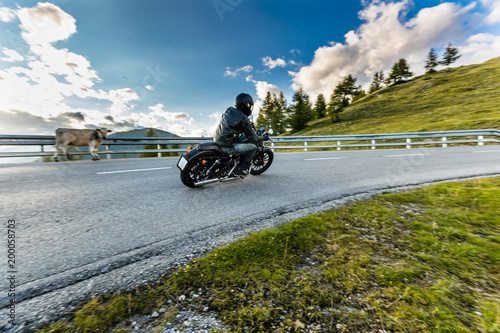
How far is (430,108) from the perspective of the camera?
49344 millimetres

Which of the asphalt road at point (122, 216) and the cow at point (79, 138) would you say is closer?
the asphalt road at point (122, 216)

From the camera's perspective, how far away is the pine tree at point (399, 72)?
→ 87750 millimetres

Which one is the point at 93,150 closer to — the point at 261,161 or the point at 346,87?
the point at 261,161

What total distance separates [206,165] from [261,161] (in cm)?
174

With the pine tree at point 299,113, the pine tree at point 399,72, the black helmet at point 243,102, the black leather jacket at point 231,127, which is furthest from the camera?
the pine tree at point 399,72

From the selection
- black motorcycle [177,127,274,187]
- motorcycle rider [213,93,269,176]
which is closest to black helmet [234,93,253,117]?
motorcycle rider [213,93,269,176]

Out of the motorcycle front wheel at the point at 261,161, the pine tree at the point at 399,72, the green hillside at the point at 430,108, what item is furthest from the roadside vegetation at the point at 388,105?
the motorcycle front wheel at the point at 261,161

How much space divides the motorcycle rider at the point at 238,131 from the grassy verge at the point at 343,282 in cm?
273

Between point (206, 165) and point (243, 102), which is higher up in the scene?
point (243, 102)

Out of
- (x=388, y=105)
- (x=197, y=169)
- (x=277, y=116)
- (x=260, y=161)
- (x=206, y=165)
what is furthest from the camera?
(x=277, y=116)

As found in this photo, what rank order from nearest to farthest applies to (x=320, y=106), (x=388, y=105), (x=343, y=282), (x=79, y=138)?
(x=343, y=282), (x=79, y=138), (x=388, y=105), (x=320, y=106)

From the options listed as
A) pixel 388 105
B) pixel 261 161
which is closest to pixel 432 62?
pixel 388 105

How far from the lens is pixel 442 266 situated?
5.56 ft

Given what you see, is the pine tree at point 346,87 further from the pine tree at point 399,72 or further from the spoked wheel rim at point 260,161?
the spoked wheel rim at point 260,161
